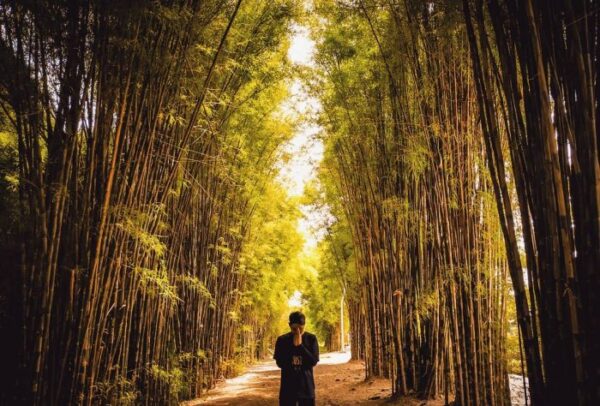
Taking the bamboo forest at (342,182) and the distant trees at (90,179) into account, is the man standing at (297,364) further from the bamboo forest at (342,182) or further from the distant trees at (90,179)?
the distant trees at (90,179)

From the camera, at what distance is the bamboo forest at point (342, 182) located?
1.56m

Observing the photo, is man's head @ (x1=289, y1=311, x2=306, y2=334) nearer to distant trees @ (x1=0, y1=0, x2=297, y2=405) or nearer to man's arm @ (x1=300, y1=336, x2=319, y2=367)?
man's arm @ (x1=300, y1=336, x2=319, y2=367)

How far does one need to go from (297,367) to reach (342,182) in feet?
15.1

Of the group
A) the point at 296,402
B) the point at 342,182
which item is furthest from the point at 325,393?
the point at 296,402

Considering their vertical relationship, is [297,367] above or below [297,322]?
below

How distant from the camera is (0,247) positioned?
360 centimetres

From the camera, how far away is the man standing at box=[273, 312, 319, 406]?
7.88ft

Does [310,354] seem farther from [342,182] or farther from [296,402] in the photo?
[342,182]

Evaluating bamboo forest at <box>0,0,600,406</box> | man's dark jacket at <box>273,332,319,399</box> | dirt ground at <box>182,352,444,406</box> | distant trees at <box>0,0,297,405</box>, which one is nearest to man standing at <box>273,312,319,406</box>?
man's dark jacket at <box>273,332,319,399</box>

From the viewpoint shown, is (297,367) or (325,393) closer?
(297,367)

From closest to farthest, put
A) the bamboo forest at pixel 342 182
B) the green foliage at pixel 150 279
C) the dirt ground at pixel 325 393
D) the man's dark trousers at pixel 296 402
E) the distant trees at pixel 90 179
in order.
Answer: the bamboo forest at pixel 342 182 → the distant trees at pixel 90 179 → the man's dark trousers at pixel 296 402 → the green foliage at pixel 150 279 → the dirt ground at pixel 325 393

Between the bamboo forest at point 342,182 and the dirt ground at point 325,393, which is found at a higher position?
the bamboo forest at point 342,182

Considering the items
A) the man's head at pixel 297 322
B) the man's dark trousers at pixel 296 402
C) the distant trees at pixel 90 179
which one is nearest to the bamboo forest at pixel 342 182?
the distant trees at pixel 90 179

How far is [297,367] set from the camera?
2424 mm
